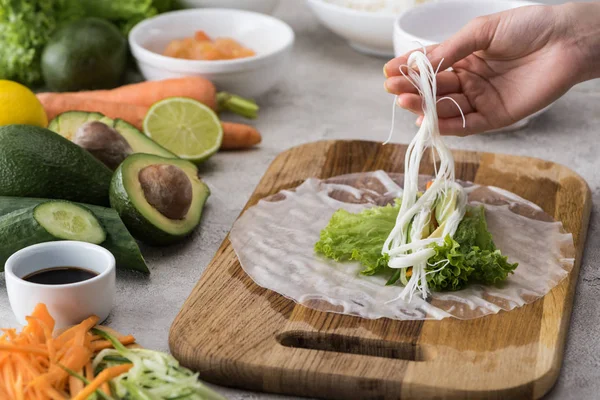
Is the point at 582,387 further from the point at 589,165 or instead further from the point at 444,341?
the point at 589,165

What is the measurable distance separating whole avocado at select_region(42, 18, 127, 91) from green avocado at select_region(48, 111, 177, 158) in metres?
0.69

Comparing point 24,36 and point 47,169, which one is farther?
point 24,36

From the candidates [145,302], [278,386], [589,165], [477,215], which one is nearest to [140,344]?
[145,302]

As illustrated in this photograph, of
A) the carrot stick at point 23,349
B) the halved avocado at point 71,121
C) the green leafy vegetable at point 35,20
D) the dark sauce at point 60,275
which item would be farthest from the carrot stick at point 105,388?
the green leafy vegetable at point 35,20

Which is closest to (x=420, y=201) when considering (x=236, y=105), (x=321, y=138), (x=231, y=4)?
(x=321, y=138)

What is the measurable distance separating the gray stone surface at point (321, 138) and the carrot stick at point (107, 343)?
10cm

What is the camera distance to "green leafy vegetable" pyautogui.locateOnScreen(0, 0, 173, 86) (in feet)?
11.7

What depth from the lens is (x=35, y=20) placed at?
3609 mm

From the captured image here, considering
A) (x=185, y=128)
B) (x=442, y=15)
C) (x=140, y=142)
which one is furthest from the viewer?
(x=442, y=15)

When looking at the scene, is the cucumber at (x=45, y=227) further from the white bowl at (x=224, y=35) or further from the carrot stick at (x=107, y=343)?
the white bowl at (x=224, y=35)

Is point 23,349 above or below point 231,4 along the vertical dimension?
above

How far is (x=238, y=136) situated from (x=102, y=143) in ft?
2.09

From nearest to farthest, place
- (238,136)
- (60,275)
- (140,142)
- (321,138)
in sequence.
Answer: (60,275) < (140,142) < (238,136) < (321,138)

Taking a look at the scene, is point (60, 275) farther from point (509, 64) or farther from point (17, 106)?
point (509, 64)
